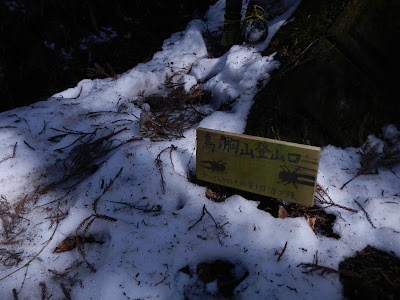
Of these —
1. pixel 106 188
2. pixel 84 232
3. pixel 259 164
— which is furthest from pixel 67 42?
pixel 259 164

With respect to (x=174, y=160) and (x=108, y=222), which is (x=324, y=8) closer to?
(x=174, y=160)

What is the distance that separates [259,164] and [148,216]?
0.75 m

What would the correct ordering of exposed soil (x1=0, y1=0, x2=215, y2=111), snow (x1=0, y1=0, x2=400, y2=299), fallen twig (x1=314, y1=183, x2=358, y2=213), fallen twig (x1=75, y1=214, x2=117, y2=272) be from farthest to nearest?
exposed soil (x1=0, y1=0, x2=215, y2=111)
fallen twig (x1=314, y1=183, x2=358, y2=213)
fallen twig (x1=75, y1=214, x2=117, y2=272)
snow (x1=0, y1=0, x2=400, y2=299)

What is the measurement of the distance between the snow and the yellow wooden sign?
144 millimetres

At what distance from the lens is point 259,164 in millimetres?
1528

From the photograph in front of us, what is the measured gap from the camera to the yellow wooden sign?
56.1 inches

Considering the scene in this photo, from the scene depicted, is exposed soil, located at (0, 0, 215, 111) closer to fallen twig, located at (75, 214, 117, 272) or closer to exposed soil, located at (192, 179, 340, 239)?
fallen twig, located at (75, 214, 117, 272)

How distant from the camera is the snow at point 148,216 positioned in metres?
1.33

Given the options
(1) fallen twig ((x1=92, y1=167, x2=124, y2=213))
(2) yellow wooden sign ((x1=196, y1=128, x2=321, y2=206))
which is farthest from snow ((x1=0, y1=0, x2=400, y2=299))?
(2) yellow wooden sign ((x1=196, y1=128, x2=321, y2=206))

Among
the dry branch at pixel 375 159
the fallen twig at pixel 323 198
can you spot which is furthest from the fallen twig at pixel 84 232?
the dry branch at pixel 375 159

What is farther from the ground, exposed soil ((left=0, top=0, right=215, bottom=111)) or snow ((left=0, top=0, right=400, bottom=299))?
exposed soil ((left=0, top=0, right=215, bottom=111))

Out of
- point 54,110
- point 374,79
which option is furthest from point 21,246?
point 374,79

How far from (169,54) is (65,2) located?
53.2 inches

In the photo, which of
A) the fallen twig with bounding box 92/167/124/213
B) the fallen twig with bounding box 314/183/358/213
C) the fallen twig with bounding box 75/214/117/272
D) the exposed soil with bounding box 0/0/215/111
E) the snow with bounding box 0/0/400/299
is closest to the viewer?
the snow with bounding box 0/0/400/299
